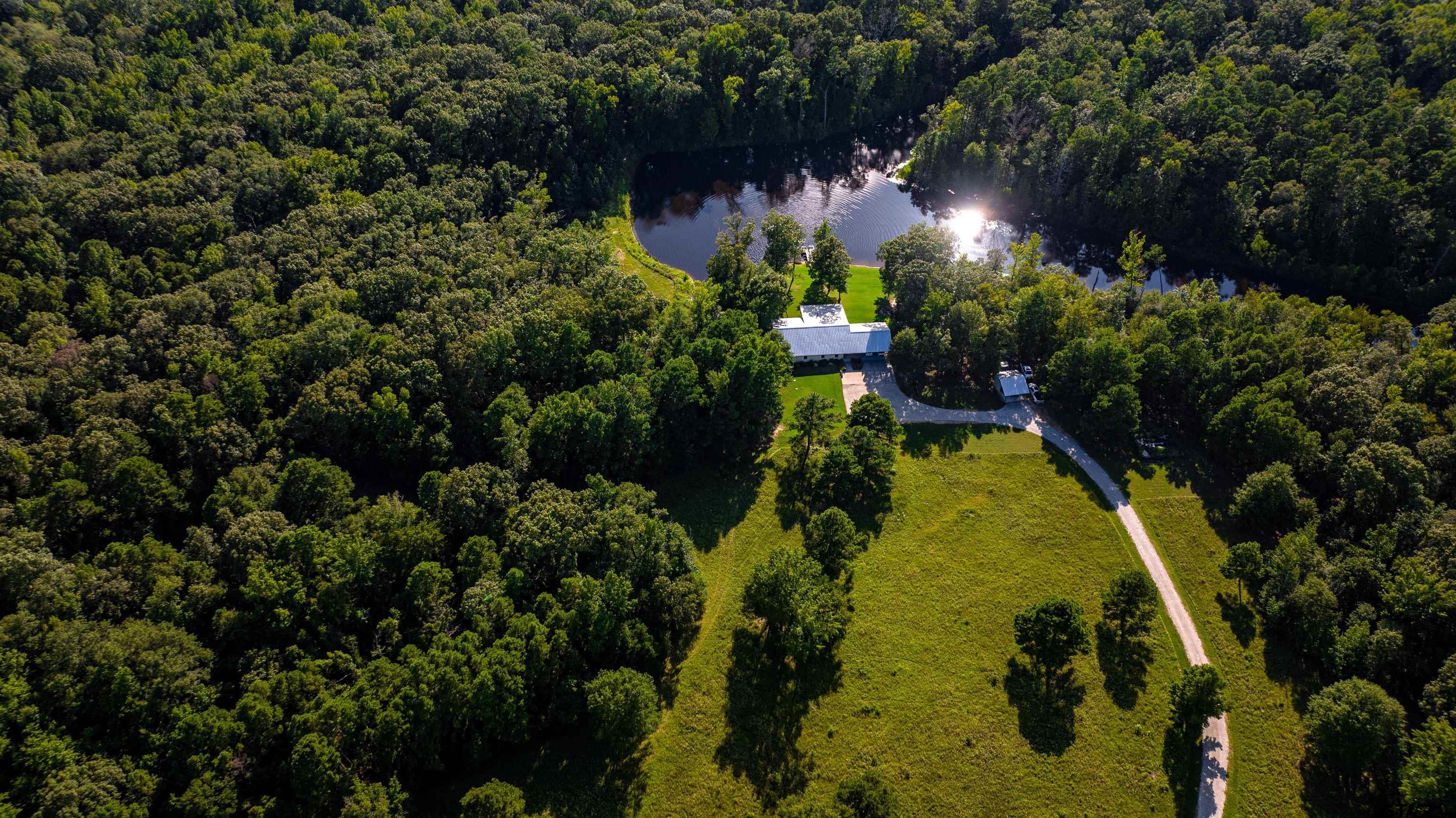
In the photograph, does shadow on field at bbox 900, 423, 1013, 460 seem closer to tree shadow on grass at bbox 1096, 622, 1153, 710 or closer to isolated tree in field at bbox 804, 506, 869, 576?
isolated tree in field at bbox 804, 506, 869, 576

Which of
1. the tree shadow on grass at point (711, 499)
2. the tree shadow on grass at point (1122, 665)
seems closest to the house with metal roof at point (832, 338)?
the tree shadow on grass at point (711, 499)

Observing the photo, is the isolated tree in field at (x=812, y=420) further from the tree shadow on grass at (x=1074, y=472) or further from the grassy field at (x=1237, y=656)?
the grassy field at (x=1237, y=656)

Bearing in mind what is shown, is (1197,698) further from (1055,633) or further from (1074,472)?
(1074,472)

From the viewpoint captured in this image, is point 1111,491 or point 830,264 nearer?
point 1111,491

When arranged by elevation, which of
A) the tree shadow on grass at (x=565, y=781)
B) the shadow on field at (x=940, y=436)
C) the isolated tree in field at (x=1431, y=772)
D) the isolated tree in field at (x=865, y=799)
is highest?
the shadow on field at (x=940, y=436)

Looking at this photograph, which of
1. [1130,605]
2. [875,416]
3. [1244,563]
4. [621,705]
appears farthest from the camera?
[875,416]

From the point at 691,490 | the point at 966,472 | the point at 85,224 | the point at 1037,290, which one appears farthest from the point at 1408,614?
the point at 85,224

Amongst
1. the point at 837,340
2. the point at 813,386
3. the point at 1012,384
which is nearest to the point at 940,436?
the point at 1012,384

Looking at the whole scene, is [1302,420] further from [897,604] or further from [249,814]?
[249,814]
